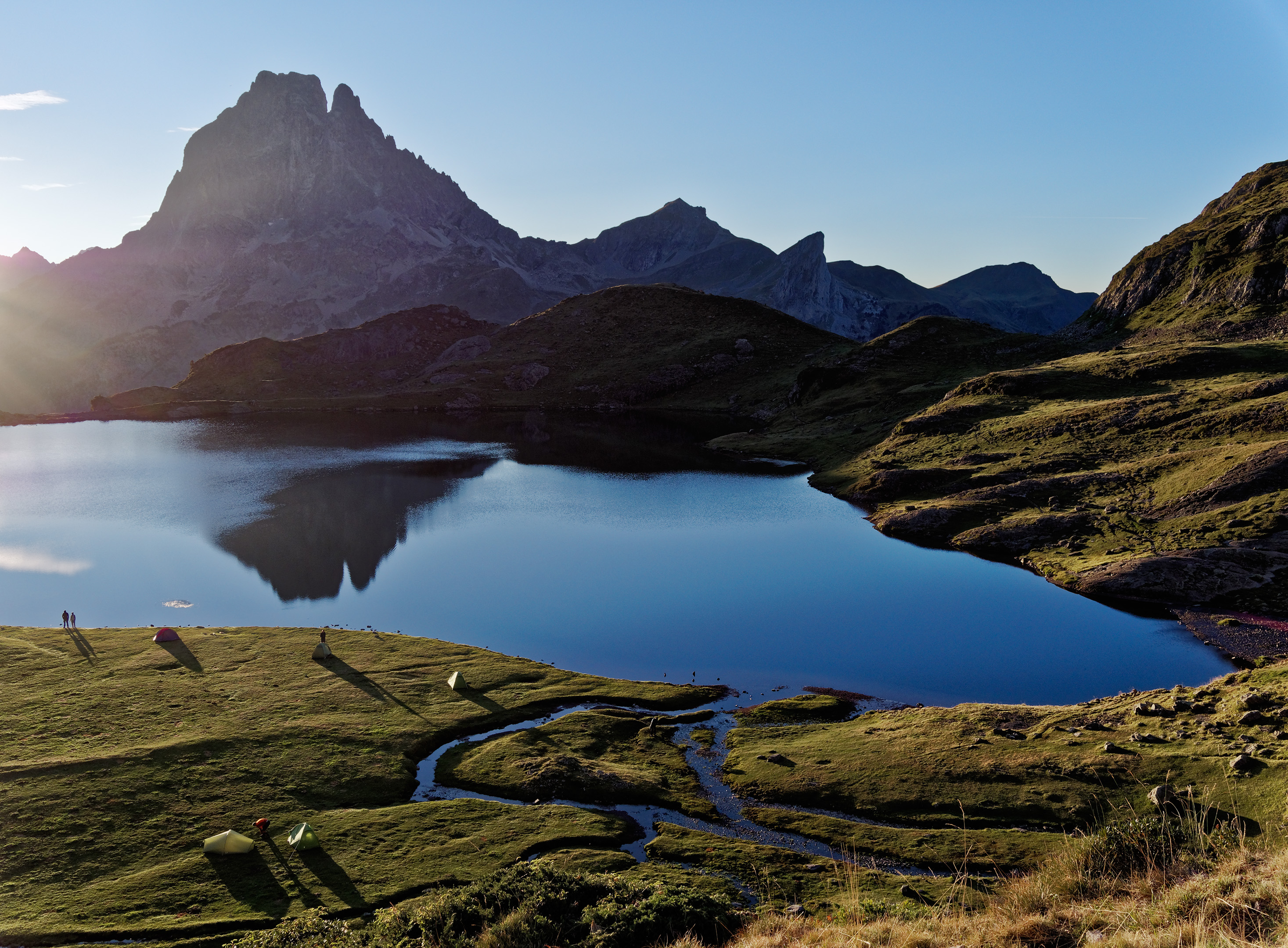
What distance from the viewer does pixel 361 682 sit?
176 ft

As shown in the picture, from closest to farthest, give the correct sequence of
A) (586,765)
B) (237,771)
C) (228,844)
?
(228,844), (237,771), (586,765)

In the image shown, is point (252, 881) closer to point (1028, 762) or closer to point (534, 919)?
point (534, 919)

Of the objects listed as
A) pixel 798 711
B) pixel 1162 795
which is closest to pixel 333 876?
pixel 798 711

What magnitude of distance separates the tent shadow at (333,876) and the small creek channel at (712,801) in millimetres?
6701

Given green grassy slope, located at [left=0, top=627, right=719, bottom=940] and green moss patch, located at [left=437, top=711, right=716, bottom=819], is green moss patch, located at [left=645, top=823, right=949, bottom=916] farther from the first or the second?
green moss patch, located at [left=437, top=711, right=716, bottom=819]

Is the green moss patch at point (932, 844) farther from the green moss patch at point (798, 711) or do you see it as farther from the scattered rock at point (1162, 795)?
the green moss patch at point (798, 711)

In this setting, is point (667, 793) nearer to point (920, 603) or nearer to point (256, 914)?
point (256, 914)

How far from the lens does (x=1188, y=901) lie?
18391 millimetres

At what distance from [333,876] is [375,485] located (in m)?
101

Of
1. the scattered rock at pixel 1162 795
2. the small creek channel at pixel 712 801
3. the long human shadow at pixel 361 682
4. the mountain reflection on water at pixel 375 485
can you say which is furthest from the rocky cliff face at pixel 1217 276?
the long human shadow at pixel 361 682

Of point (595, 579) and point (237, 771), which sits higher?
point (595, 579)

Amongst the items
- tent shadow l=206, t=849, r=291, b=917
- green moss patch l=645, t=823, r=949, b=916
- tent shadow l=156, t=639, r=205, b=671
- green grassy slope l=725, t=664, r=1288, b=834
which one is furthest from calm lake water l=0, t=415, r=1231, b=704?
tent shadow l=206, t=849, r=291, b=917

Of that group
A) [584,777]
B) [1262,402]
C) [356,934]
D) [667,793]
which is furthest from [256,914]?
[1262,402]

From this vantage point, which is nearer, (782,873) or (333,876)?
(782,873)
